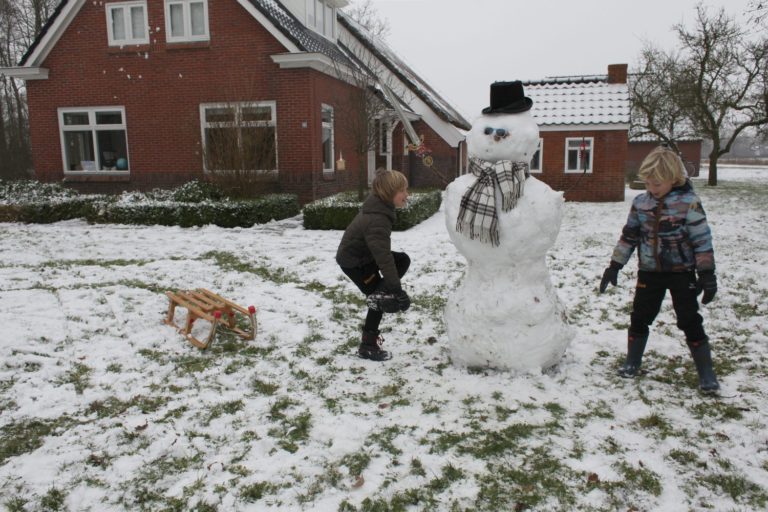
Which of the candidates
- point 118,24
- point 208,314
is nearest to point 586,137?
point 118,24

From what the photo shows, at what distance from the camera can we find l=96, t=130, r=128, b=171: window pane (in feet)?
52.0

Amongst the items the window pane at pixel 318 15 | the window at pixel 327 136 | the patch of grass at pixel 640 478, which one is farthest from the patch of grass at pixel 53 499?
the window pane at pixel 318 15

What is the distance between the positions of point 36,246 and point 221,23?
7.81 meters

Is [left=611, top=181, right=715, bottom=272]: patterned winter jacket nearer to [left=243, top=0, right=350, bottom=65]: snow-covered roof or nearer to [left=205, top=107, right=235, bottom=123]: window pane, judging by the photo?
[left=205, top=107, right=235, bottom=123]: window pane

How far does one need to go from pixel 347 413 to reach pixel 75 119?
15618 mm

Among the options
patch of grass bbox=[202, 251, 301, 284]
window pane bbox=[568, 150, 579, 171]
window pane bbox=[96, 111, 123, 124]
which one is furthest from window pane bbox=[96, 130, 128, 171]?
window pane bbox=[568, 150, 579, 171]

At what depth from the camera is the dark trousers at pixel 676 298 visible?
13.0 feet

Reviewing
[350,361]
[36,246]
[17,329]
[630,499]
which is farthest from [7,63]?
[630,499]

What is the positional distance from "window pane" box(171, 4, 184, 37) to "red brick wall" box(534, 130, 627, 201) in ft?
38.7

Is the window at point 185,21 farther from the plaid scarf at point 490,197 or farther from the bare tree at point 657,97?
the bare tree at point 657,97

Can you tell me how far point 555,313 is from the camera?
4320 millimetres

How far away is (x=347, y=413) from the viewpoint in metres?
3.80

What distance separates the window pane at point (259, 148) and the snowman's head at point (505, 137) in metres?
9.45

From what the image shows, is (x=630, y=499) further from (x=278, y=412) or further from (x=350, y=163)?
(x=350, y=163)
